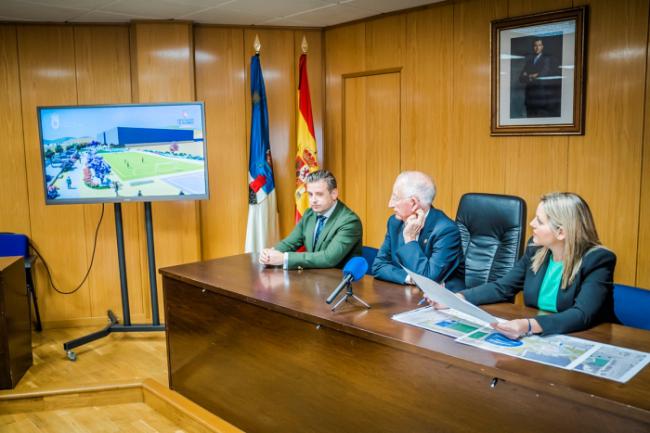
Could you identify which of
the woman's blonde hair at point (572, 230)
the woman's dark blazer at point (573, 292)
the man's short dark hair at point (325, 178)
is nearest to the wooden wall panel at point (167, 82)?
the man's short dark hair at point (325, 178)

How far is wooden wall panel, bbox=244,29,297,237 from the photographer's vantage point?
477cm

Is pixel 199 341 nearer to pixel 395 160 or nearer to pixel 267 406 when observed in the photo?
pixel 267 406

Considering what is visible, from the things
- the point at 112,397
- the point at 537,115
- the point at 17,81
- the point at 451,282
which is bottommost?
the point at 112,397

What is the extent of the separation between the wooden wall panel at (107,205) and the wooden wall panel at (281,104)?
0.97 metres

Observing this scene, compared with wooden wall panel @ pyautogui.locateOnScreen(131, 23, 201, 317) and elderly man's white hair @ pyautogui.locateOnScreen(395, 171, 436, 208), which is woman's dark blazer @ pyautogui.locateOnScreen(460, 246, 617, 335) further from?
wooden wall panel @ pyautogui.locateOnScreen(131, 23, 201, 317)

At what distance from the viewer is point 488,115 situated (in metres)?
3.88

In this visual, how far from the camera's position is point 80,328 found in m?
4.70

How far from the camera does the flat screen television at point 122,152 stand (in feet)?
13.0

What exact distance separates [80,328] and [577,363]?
3.97 meters

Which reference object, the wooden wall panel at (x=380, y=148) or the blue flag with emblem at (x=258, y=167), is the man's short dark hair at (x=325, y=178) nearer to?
the wooden wall panel at (x=380, y=148)

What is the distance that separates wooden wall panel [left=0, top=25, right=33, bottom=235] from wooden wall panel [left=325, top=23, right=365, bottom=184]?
7.75ft

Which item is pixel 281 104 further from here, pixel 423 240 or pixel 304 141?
pixel 423 240

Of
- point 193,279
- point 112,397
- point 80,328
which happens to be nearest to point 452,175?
point 193,279

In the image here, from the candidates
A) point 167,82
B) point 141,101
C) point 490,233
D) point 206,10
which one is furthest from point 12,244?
point 490,233
